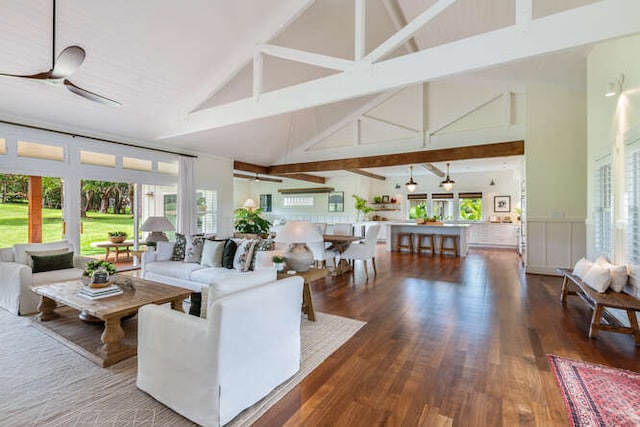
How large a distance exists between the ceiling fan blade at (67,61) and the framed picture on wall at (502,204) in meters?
11.3

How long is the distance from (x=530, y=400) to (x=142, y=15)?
207 inches

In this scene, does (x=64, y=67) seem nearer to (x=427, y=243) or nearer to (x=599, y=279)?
(x=599, y=279)

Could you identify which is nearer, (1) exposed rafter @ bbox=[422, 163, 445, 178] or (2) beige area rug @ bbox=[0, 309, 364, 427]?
(2) beige area rug @ bbox=[0, 309, 364, 427]

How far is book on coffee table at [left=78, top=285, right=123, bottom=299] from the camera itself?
2765 millimetres

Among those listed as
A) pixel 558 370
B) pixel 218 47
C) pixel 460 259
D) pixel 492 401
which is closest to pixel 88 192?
pixel 218 47

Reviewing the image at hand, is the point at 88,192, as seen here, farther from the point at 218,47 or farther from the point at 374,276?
the point at 374,276

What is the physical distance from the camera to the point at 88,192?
5.61 metres

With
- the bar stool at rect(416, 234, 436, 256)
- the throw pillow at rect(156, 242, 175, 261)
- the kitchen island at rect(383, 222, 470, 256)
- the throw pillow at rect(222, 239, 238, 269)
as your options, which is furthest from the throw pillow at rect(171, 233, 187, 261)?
the bar stool at rect(416, 234, 436, 256)

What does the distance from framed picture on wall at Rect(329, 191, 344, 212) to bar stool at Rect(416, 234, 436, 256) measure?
12.5 feet

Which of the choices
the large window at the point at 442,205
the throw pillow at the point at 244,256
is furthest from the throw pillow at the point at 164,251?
the large window at the point at 442,205

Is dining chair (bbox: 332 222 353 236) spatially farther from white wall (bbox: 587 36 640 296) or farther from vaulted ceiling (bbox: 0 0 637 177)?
white wall (bbox: 587 36 640 296)

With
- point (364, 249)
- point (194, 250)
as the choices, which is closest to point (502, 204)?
point (364, 249)

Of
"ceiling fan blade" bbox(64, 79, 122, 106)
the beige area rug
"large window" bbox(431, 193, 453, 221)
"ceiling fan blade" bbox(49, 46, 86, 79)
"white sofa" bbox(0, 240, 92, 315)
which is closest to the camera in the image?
the beige area rug

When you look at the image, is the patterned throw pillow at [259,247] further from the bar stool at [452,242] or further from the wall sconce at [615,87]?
the bar stool at [452,242]
